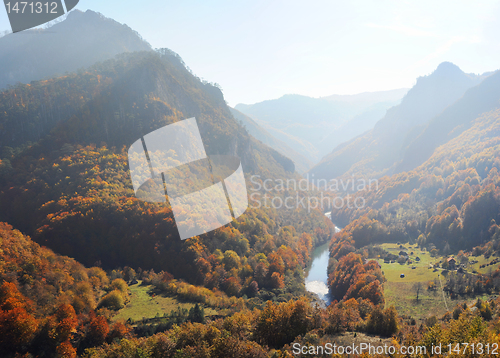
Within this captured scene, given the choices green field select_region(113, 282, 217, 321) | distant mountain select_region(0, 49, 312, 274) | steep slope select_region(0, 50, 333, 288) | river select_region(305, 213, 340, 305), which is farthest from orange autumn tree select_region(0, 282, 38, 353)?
river select_region(305, 213, 340, 305)

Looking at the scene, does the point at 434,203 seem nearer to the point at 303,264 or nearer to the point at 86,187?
the point at 303,264

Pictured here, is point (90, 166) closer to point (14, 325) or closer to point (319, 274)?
point (14, 325)

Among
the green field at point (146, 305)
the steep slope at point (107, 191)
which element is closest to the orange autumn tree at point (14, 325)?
the green field at point (146, 305)

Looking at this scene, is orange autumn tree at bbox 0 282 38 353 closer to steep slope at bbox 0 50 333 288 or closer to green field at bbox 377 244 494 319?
steep slope at bbox 0 50 333 288

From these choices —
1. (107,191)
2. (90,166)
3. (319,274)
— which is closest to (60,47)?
(90,166)

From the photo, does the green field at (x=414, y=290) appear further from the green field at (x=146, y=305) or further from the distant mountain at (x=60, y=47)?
the distant mountain at (x=60, y=47)
